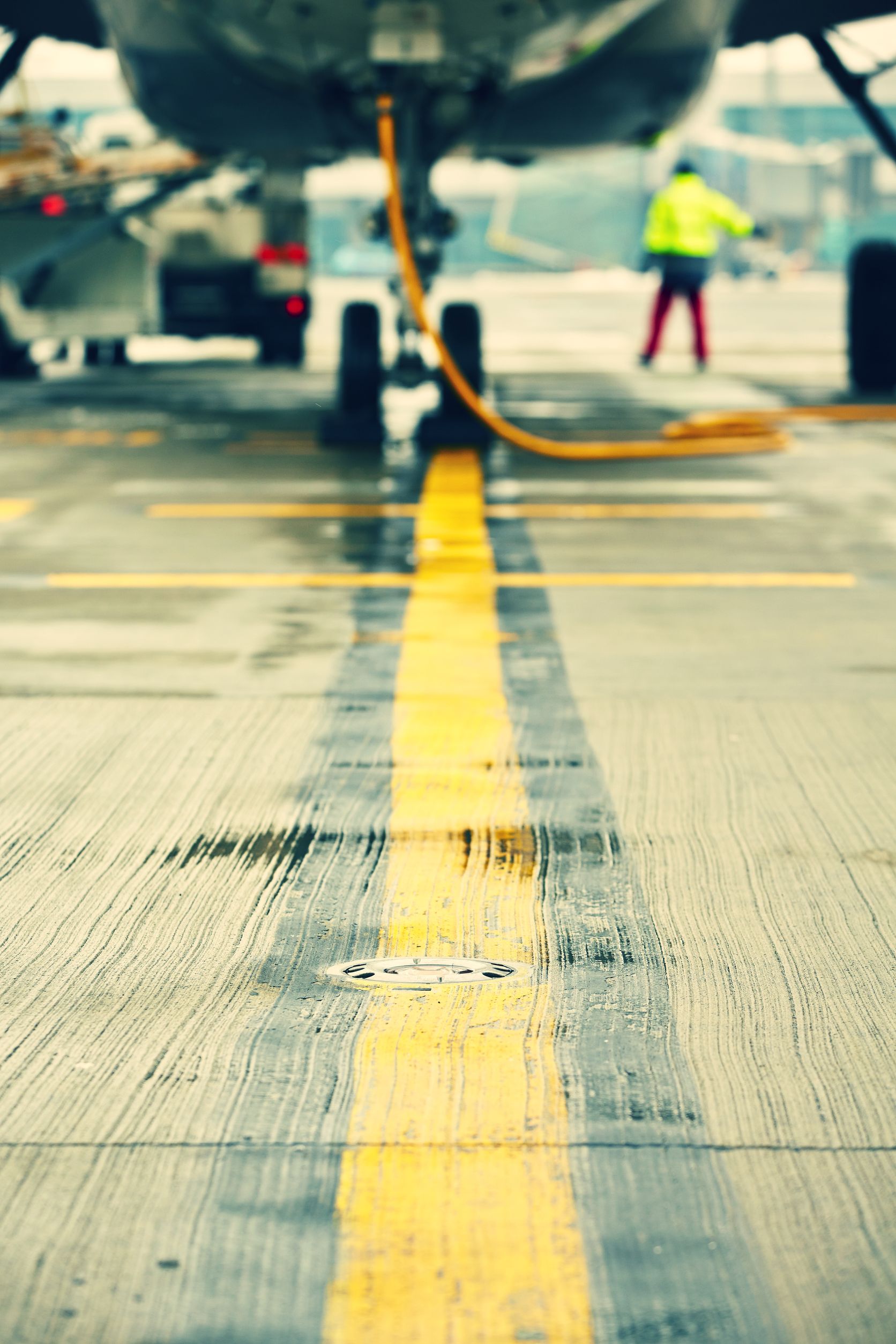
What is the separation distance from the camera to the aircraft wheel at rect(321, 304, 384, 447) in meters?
10.1

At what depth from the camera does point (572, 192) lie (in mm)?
54031

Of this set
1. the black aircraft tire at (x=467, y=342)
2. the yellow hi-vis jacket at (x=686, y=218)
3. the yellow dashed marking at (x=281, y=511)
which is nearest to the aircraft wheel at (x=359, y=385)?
the black aircraft tire at (x=467, y=342)

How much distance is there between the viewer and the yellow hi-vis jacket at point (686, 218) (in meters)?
16.6

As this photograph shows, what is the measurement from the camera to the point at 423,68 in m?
8.88

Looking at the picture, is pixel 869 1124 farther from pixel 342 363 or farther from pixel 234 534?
pixel 342 363

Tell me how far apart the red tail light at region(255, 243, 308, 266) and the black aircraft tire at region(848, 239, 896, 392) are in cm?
483

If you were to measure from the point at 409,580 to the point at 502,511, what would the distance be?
5.41ft

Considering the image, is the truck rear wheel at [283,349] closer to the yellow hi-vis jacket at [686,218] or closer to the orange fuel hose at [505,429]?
the yellow hi-vis jacket at [686,218]

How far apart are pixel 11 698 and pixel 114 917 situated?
167cm

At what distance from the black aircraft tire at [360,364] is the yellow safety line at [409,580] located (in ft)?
12.5

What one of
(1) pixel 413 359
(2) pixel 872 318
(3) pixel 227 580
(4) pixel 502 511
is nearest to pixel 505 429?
(1) pixel 413 359

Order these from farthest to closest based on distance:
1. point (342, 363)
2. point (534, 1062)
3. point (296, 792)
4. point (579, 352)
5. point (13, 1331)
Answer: point (579, 352), point (342, 363), point (296, 792), point (534, 1062), point (13, 1331)

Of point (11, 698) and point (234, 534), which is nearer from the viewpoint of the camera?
point (11, 698)

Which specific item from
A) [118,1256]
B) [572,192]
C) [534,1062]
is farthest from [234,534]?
[572,192]
